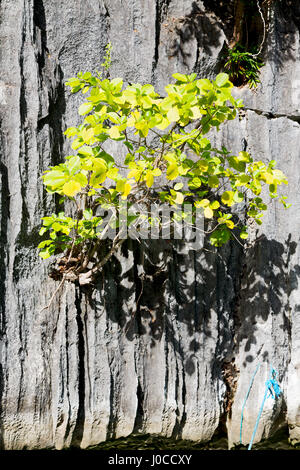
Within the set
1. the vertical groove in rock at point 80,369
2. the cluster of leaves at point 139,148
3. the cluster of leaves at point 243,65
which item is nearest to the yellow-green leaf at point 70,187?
the cluster of leaves at point 139,148

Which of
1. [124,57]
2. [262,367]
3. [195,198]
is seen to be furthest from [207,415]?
[124,57]

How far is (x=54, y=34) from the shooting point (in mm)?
2350

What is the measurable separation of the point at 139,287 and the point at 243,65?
1.33 m

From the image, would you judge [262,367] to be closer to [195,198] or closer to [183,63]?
[195,198]

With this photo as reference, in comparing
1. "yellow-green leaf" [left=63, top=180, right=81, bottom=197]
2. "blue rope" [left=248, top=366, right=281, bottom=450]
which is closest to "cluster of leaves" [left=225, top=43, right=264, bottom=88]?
"yellow-green leaf" [left=63, top=180, right=81, bottom=197]

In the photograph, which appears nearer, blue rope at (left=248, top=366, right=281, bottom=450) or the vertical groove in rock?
the vertical groove in rock

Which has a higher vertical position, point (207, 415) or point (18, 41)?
point (18, 41)

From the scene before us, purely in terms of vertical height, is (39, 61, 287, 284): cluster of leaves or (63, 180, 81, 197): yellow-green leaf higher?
(39, 61, 287, 284): cluster of leaves

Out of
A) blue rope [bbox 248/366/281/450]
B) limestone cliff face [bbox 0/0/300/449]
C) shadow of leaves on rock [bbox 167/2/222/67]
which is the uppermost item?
shadow of leaves on rock [bbox 167/2/222/67]

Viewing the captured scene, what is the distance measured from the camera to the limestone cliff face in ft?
7.45

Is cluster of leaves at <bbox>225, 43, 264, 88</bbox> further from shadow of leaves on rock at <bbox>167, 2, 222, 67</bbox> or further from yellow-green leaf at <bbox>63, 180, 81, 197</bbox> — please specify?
yellow-green leaf at <bbox>63, 180, 81, 197</bbox>

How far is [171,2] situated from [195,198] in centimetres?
105

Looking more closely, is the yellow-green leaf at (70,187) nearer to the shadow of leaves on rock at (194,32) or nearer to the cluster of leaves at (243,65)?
the shadow of leaves on rock at (194,32)

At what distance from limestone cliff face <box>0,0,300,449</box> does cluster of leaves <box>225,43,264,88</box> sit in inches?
2.0
